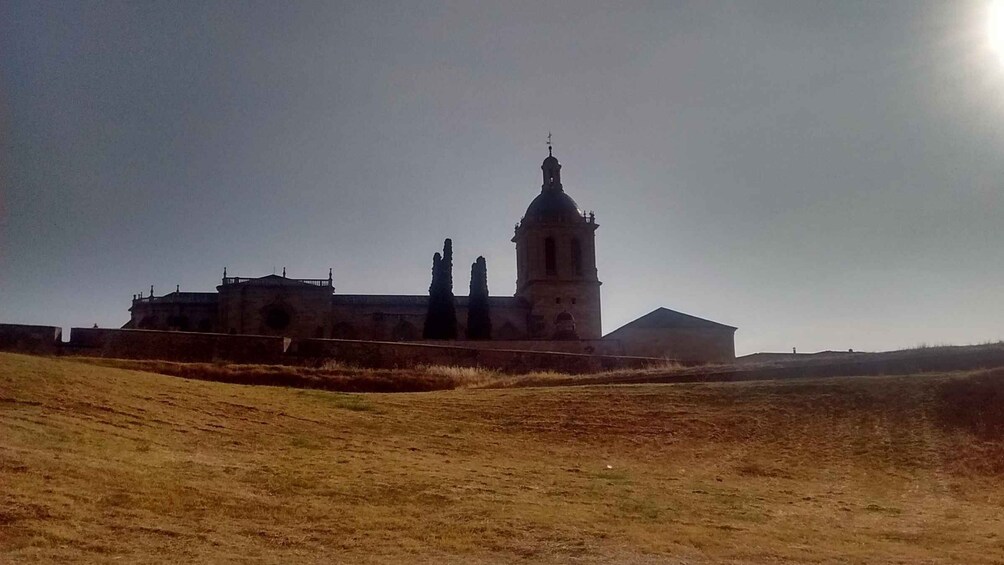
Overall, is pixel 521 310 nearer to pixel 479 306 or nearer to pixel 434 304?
pixel 479 306

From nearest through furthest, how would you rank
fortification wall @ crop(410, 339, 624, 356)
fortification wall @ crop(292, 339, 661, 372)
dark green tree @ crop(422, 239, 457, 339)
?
fortification wall @ crop(292, 339, 661, 372) → fortification wall @ crop(410, 339, 624, 356) → dark green tree @ crop(422, 239, 457, 339)

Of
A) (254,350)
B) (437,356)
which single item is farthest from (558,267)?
(254,350)

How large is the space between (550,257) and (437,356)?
2261cm

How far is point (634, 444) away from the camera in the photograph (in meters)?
14.7

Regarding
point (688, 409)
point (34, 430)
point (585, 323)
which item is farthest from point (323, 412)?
point (585, 323)

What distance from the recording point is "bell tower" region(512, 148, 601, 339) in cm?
4806

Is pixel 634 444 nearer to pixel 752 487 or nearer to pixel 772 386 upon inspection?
pixel 752 487

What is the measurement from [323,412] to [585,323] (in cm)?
3325

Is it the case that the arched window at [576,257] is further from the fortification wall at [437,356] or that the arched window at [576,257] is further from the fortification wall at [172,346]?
the fortification wall at [172,346]

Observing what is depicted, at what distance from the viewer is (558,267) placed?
49.0m

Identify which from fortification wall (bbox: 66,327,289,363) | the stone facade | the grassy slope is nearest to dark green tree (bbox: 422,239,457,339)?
the stone facade

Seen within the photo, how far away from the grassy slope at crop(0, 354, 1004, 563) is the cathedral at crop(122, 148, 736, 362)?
21.6 metres

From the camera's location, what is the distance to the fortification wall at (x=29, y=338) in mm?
23375

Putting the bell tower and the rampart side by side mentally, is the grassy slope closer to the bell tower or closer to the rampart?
the rampart
